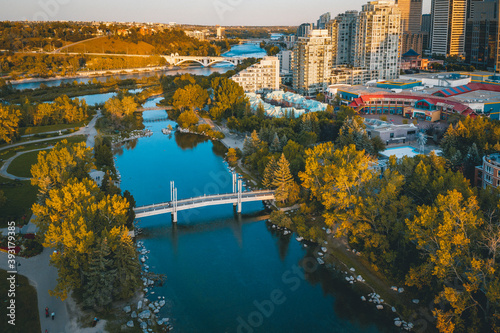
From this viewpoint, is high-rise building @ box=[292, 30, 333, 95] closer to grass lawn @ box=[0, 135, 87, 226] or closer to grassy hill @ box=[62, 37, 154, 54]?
grass lawn @ box=[0, 135, 87, 226]

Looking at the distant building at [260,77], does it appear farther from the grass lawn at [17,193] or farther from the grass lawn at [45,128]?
the grass lawn at [17,193]

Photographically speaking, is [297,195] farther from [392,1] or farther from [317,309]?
[392,1]

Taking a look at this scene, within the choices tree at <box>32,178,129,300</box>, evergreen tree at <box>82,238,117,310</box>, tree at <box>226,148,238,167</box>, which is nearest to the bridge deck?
tree at <box>32,178,129,300</box>

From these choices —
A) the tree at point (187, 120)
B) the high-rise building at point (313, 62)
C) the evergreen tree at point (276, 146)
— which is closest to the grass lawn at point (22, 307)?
the evergreen tree at point (276, 146)

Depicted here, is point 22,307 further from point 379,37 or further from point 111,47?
point 111,47

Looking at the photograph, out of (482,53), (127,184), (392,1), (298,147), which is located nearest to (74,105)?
(127,184)

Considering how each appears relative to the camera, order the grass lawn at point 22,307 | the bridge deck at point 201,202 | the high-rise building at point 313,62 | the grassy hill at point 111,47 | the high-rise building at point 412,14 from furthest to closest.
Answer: the high-rise building at point 412,14 → the grassy hill at point 111,47 → the high-rise building at point 313,62 → the bridge deck at point 201,202 → the grass lawn at point 22,307
